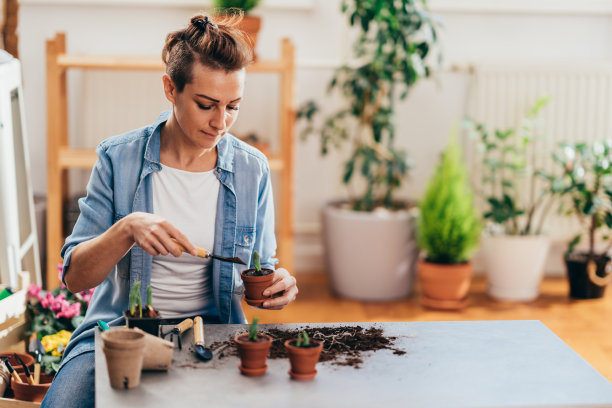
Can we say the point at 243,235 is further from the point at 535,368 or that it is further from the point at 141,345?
the point at 535,368

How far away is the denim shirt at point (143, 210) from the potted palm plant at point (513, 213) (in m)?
2.11

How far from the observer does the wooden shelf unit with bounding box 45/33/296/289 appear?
10.6ft

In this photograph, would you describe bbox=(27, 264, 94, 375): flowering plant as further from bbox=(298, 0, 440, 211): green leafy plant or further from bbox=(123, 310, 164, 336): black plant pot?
bbox=(298, 0, 440, 211): green leafy plant

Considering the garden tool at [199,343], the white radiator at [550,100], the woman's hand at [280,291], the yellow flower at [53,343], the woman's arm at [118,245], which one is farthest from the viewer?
the white radiator at [550,100]

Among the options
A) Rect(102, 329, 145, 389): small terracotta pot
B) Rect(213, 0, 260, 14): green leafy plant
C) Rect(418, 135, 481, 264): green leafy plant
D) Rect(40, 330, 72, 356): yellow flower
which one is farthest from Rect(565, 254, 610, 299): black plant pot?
Rect(102, 329, 145, 389): small terracotta pot

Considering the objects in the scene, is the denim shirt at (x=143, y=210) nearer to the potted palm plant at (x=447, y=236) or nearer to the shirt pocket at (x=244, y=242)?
the shirt pocket at (x=244, y=242)

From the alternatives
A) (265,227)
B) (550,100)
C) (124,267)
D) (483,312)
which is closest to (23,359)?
(124,267)

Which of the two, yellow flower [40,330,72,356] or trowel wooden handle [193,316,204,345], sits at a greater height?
trowel wooden handle [193,316,204,345]

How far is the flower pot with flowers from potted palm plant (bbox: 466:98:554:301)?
4.8 inches

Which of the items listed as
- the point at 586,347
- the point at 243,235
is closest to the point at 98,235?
the point at 243,235

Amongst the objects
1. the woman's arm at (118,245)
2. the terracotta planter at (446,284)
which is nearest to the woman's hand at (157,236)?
the woman's arm at (118,245)

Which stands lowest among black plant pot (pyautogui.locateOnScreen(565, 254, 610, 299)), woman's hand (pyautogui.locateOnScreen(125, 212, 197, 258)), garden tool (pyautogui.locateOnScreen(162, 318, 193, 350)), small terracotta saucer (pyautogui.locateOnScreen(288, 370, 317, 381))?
black plant pot (pyautogui.locateOnScreen(565, 254, 610, 299))

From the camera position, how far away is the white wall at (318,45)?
3689 mm

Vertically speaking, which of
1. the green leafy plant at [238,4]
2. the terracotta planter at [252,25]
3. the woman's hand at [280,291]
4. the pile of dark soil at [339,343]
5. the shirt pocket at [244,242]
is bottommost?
the pile of dark soil at [339,343]
